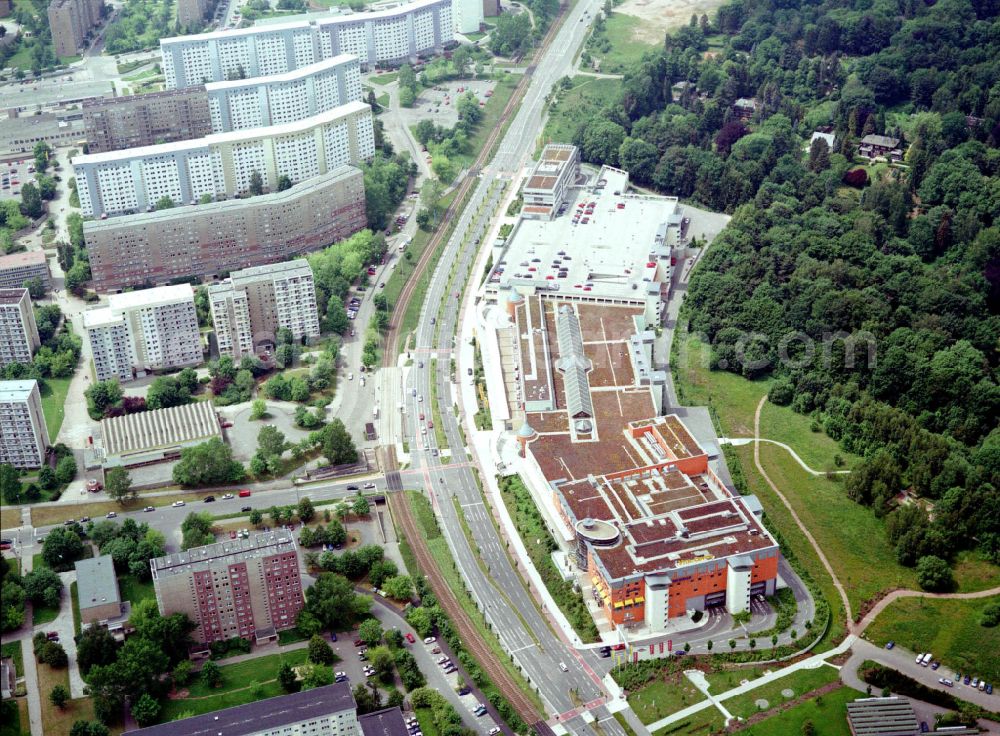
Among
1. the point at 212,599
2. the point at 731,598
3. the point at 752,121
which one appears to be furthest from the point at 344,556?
the point at 752,121

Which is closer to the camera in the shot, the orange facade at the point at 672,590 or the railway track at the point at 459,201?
the orange facade at the point at 672,590

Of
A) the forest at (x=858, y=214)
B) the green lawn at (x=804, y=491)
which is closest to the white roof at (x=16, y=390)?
the green lawn at (x=804, y=491)

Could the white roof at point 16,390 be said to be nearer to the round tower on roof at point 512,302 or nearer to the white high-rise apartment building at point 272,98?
the round tower on roof at point 512,302

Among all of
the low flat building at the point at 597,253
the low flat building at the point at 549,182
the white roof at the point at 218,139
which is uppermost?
the white roof at the point at 218,139

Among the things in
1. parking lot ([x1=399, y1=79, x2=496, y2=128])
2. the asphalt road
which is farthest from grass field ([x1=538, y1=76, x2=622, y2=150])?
parking lot ([x1=399, y1=79, x2=496, y2=128])

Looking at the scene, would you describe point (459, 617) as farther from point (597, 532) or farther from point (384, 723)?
point (384, 723)

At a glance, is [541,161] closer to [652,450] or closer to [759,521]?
[652,450]

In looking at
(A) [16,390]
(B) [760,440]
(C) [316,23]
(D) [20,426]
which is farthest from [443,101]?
(D) [20,426]

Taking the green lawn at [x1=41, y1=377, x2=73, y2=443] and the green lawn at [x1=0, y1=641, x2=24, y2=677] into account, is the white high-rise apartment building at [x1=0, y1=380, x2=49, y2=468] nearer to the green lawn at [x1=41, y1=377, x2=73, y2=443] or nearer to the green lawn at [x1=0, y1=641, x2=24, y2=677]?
the green lawn at [x1=41, y1=377, x2=73, y2=443]
